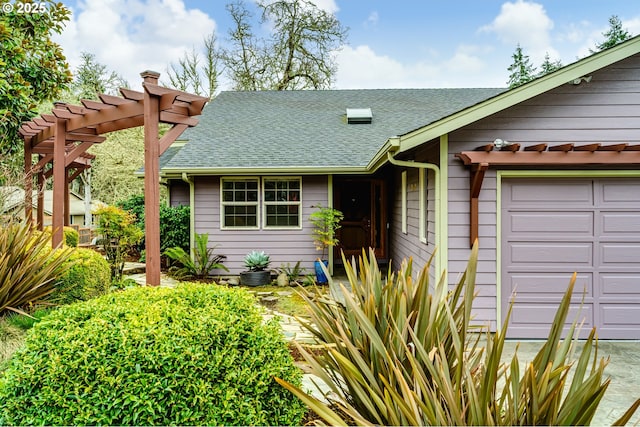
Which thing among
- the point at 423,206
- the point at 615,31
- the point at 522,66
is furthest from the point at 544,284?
the point at 615,31

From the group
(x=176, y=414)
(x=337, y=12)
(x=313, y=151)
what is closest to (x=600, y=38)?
(x=337, y=12)

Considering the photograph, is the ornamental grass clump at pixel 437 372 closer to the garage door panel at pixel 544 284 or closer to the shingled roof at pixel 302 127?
the garage door panel at pixel 544 284

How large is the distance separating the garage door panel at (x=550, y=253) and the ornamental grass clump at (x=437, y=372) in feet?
9.45

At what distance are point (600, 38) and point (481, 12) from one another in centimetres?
1601

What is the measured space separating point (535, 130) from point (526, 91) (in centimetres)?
56

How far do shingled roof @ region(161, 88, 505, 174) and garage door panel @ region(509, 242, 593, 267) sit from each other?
341 centimetres

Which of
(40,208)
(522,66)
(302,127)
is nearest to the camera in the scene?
(40,208)

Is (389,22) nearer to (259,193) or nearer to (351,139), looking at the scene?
(351,139)

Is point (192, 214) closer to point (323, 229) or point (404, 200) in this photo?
point (323, 229)

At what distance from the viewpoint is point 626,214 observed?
4805 millimetres

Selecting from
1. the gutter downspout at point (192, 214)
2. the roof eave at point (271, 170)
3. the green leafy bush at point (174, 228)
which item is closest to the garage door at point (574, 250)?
the roof eave at point (271, 170)

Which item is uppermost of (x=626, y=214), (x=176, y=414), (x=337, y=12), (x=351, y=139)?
(x=337, y=12)

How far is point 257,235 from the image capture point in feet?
28.9

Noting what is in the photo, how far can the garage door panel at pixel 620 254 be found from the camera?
A: 4816mm
